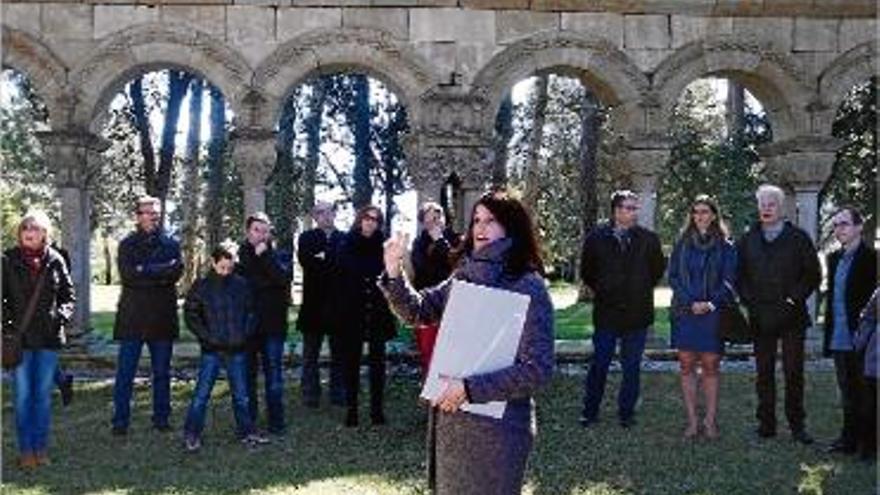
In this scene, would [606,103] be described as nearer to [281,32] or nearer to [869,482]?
[281,32]

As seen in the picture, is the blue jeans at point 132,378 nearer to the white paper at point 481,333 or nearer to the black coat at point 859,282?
the black coat at point 859,282

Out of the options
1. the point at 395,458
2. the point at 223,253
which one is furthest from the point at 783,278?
the point at 223,253

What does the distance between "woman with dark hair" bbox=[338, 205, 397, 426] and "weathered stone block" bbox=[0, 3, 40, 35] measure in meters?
4.76

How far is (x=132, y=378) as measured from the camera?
28.2 feet

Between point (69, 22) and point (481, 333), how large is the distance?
906 centimetres

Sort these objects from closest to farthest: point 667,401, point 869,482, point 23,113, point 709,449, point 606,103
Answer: point 869,482, point 709,449, point 667,401, point 606,103, point 23,113

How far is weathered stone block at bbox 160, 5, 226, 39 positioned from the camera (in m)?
11.4

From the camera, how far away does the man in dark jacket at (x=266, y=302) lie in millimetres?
8609

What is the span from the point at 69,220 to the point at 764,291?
692cm

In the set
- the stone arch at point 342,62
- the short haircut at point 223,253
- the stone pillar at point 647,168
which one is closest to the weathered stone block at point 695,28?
the stone pillar at point 647,168

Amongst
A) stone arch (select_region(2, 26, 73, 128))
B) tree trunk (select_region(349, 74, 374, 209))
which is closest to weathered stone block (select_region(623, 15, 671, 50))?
stone arch (select_region(2, 26, 73, 128))

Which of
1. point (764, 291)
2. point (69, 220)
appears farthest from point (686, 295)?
point (69, 220)

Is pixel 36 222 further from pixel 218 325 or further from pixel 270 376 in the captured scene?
pixel 270 376

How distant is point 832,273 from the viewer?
823 cm
